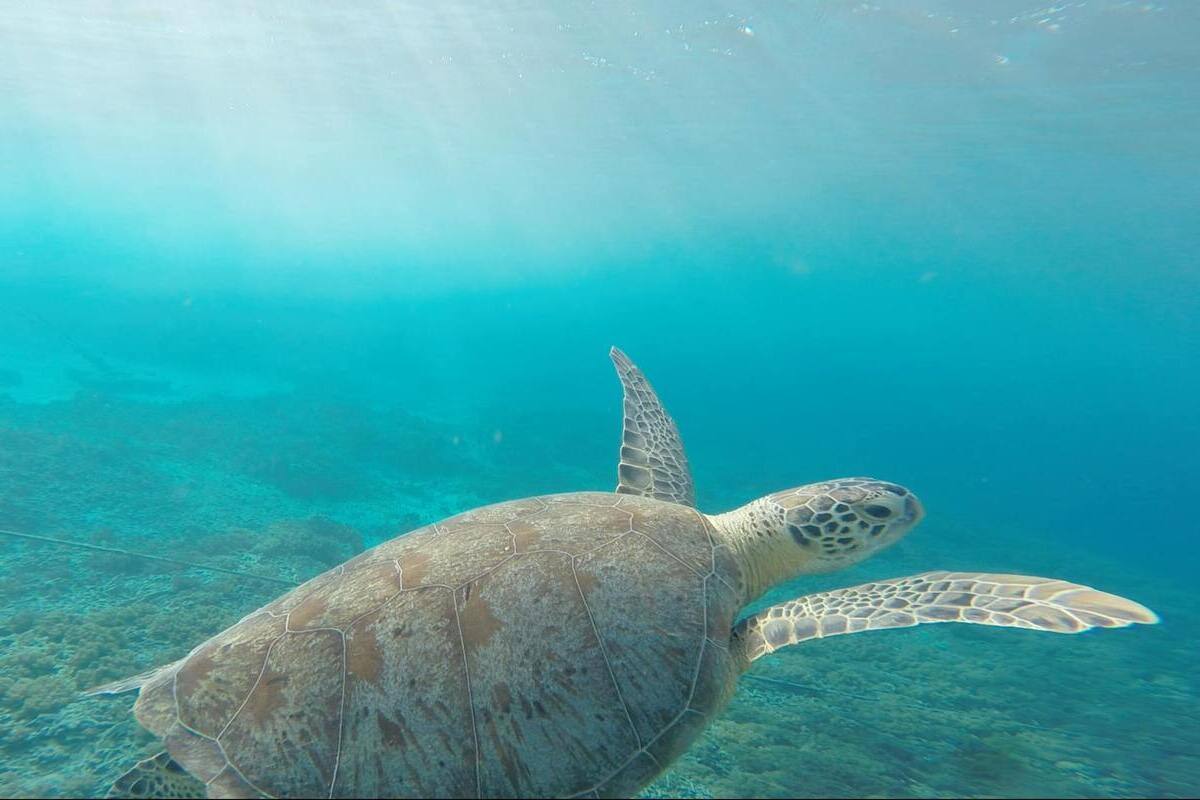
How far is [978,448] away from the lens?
123 ft

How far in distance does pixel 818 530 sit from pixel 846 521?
6.3 inches

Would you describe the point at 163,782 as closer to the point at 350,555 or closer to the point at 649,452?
the point at 649,452

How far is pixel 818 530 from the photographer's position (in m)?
3.17

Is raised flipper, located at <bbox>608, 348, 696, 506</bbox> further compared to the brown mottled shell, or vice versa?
raised flipper, located at <bbox>608, 348, 696, 506</bbox>

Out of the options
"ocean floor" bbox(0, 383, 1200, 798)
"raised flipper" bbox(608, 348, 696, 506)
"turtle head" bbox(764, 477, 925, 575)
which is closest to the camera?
"turtle head" bbox(764, 477, 925, 575)

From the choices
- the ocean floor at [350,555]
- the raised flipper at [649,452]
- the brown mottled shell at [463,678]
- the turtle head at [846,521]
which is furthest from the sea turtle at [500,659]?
the raised flipper at [649,452]

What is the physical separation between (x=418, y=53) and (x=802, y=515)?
1952cm

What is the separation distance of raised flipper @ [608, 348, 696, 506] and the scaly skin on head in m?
0.90

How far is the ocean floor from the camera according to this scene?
10.9ft

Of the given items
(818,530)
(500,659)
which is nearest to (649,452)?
(818,530)

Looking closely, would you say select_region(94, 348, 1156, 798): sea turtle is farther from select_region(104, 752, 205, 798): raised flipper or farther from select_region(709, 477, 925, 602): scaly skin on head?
select_region(709, 477, 925, 602): scaly skin on head

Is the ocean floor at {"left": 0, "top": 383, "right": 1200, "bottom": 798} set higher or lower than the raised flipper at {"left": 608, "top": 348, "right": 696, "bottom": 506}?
lower

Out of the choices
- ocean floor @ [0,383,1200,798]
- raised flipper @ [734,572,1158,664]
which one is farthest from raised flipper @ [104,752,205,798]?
raised flipper @ [734,572,1158,664]

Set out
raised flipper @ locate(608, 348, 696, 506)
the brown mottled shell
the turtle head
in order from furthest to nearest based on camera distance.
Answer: raised flipper @ locate(608, 348, 696, 506) → the turtle head → the brown mottled shell
